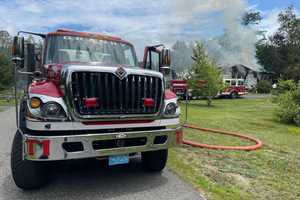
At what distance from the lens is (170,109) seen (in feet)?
15.0

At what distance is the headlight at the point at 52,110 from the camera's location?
145 inches

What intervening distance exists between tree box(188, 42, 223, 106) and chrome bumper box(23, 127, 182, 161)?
20.1 m

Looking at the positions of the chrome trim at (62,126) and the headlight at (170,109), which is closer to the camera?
the chrome trim at (62,126)

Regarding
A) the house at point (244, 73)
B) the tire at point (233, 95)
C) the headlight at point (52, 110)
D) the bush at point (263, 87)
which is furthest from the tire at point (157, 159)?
the house at point (244, 73)

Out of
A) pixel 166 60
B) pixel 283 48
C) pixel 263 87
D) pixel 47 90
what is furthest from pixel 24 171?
pixel 283 48

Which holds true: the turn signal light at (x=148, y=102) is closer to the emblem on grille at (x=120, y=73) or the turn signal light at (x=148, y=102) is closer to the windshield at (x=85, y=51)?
the emblem on grille at (x=120, y=73)

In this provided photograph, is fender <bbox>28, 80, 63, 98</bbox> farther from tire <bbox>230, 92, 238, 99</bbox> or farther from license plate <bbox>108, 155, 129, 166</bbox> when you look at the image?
tire <bbox>230, 92, 238, 99</bbox>

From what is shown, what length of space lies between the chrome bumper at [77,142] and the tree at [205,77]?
2009cm

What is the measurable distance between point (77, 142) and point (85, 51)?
2.16m

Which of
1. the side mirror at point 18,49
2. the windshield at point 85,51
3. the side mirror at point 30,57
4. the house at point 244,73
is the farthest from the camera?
the house at point 244,73

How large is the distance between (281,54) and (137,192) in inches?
2190

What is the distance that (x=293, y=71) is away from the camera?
45.6 metres

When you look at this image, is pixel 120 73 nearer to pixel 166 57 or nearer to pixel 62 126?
pixel 62 126

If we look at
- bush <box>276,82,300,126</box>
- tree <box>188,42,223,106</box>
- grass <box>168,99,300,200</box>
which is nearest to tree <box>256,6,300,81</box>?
tree <box>188,42,223,106</box>
